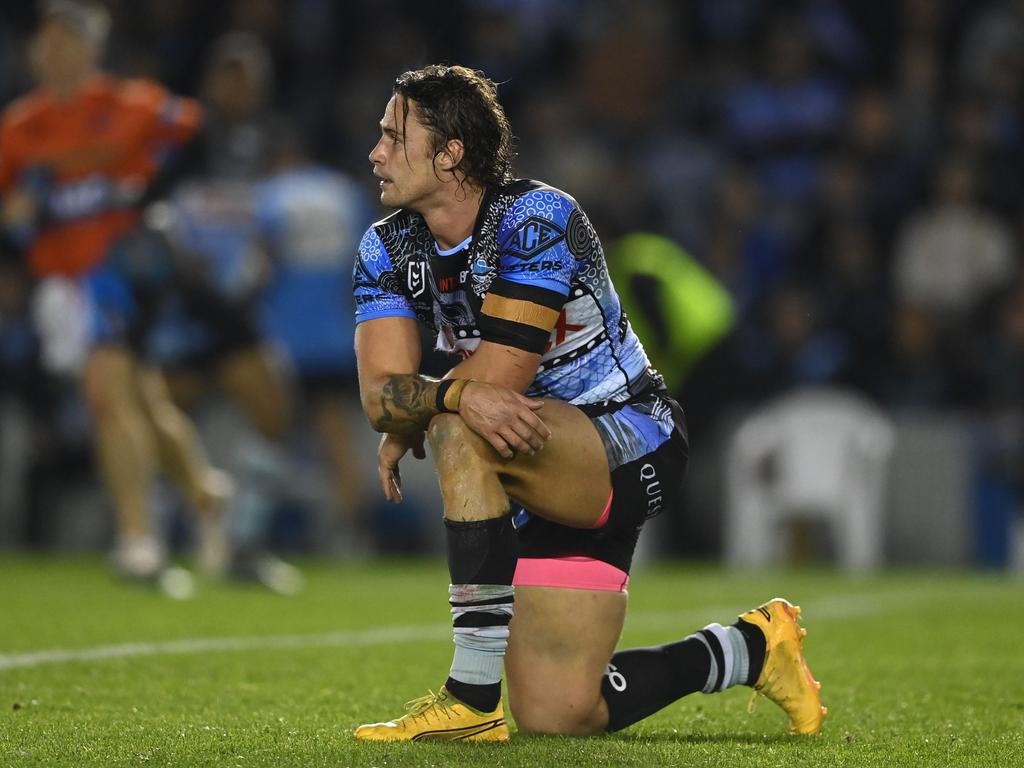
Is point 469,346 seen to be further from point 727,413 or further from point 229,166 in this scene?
point 727,413

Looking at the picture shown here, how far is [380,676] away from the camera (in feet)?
16.9

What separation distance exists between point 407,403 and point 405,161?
576mm

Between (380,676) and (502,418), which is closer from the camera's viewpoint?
(502,418)

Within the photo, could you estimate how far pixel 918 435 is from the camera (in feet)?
34.6

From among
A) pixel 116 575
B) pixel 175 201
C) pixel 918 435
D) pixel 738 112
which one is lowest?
pixel 116 575

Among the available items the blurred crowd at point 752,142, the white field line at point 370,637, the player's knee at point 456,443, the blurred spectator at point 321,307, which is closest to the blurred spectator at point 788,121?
the blurred crowd at point 752,142

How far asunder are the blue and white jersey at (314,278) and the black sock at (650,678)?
21.9ft

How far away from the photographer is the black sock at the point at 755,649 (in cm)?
420

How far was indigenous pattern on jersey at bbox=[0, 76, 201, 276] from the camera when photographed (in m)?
8.10

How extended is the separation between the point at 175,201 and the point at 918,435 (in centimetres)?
475

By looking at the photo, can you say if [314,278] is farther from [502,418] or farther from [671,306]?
[502,418]

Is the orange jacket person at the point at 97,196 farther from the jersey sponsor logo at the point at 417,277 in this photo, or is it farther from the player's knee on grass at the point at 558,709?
the player's knee on grass at the point at 558,709

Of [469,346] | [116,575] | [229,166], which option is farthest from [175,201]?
[469,346]

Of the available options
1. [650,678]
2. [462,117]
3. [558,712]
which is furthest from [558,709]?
[462,117]
